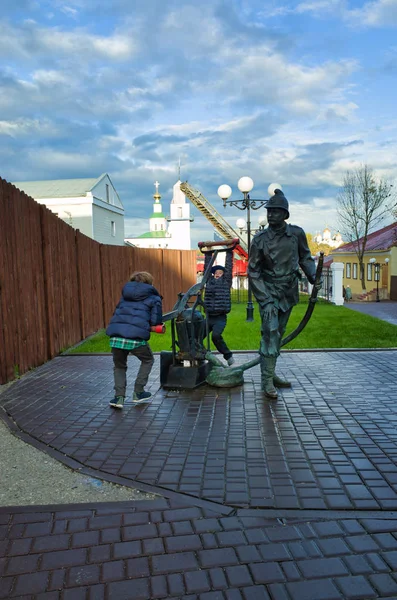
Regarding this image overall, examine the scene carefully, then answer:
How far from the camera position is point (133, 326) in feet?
19.2

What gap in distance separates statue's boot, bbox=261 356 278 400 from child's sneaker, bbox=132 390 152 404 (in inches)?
57.0

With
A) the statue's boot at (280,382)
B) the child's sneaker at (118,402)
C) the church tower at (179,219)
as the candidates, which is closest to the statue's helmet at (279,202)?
the statue's boot at (280,382)

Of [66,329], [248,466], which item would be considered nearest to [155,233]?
[66,329]

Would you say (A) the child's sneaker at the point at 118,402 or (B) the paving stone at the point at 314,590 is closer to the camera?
(B) the paving stone at the point at 314,590

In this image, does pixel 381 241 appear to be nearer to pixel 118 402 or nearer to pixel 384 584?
pixel 118 402

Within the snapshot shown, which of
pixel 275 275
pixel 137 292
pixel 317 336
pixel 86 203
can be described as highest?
pixel 86 203

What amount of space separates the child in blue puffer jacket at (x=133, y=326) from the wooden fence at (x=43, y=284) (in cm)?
220

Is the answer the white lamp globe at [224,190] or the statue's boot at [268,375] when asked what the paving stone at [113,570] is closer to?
the statue's boot at [268,375]

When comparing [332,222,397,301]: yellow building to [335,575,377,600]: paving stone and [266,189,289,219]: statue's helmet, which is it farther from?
[335,575,377,600]: paving stone

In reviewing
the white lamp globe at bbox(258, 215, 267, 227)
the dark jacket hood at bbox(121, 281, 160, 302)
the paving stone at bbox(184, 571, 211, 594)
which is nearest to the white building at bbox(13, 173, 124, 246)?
the white lamp globe at bbox(258, 215, 267, 227)

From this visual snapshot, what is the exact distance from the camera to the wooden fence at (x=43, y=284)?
7555 mm

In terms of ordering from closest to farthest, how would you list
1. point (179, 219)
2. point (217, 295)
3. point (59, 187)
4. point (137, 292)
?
point (137, 292)
point (217, 295)
point (59, 187)
point (179, 219)

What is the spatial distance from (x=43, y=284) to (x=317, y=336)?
21.2 ft

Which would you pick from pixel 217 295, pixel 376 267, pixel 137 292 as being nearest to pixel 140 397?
pixel 137 292
